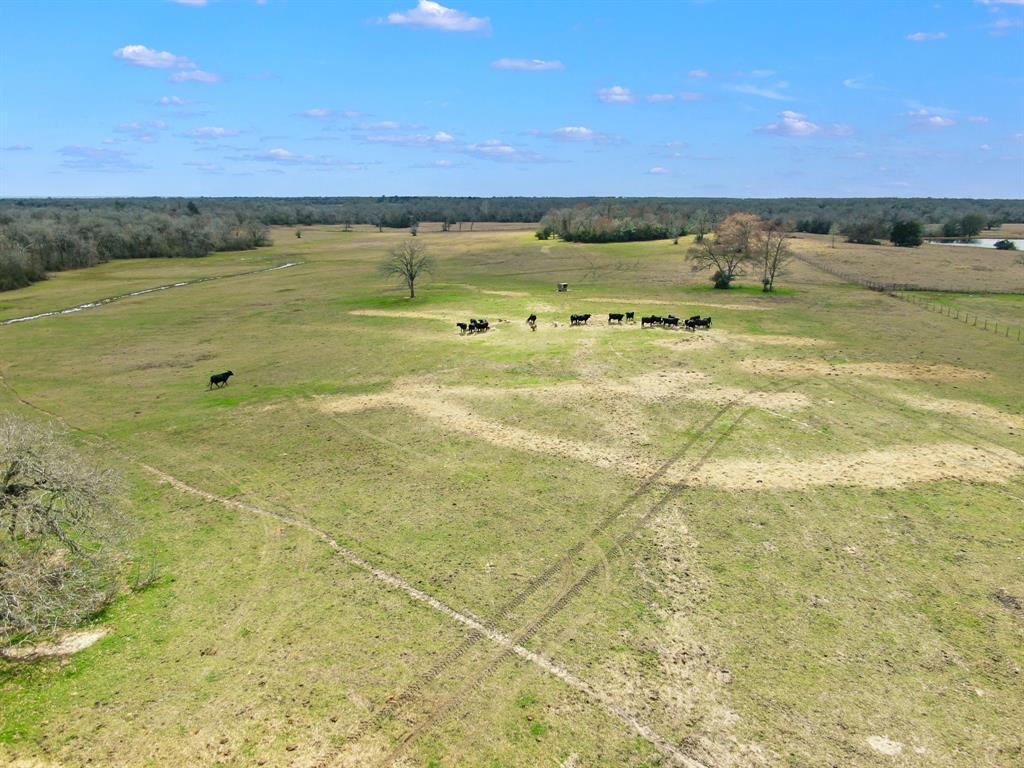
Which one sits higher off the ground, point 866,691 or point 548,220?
point 548,220

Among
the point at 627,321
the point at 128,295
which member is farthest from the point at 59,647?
the point at 128,295

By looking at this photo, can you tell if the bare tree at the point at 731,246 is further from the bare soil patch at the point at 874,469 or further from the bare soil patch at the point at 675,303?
the bare soil patch at the point at 874,469

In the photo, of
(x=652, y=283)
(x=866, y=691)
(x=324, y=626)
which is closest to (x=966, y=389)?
(x=866, y=691)

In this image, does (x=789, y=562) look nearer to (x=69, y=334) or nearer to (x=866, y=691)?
(x=866, y=691)

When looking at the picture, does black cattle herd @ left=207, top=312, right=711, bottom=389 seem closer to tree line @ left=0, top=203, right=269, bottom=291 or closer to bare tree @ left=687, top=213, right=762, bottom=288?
bare tree @ left=687, top=213, right=762, bottom=288

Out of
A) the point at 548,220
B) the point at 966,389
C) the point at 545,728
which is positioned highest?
the point at 548,220

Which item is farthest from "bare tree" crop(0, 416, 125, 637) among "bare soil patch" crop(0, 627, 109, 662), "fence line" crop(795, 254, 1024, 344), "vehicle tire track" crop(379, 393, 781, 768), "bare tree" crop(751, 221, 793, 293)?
"bare tree" crop(751, 221, 793, 293)

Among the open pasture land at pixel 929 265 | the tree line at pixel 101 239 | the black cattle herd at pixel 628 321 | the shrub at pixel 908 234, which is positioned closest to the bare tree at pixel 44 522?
the black cattle herd at pixel 628 321
